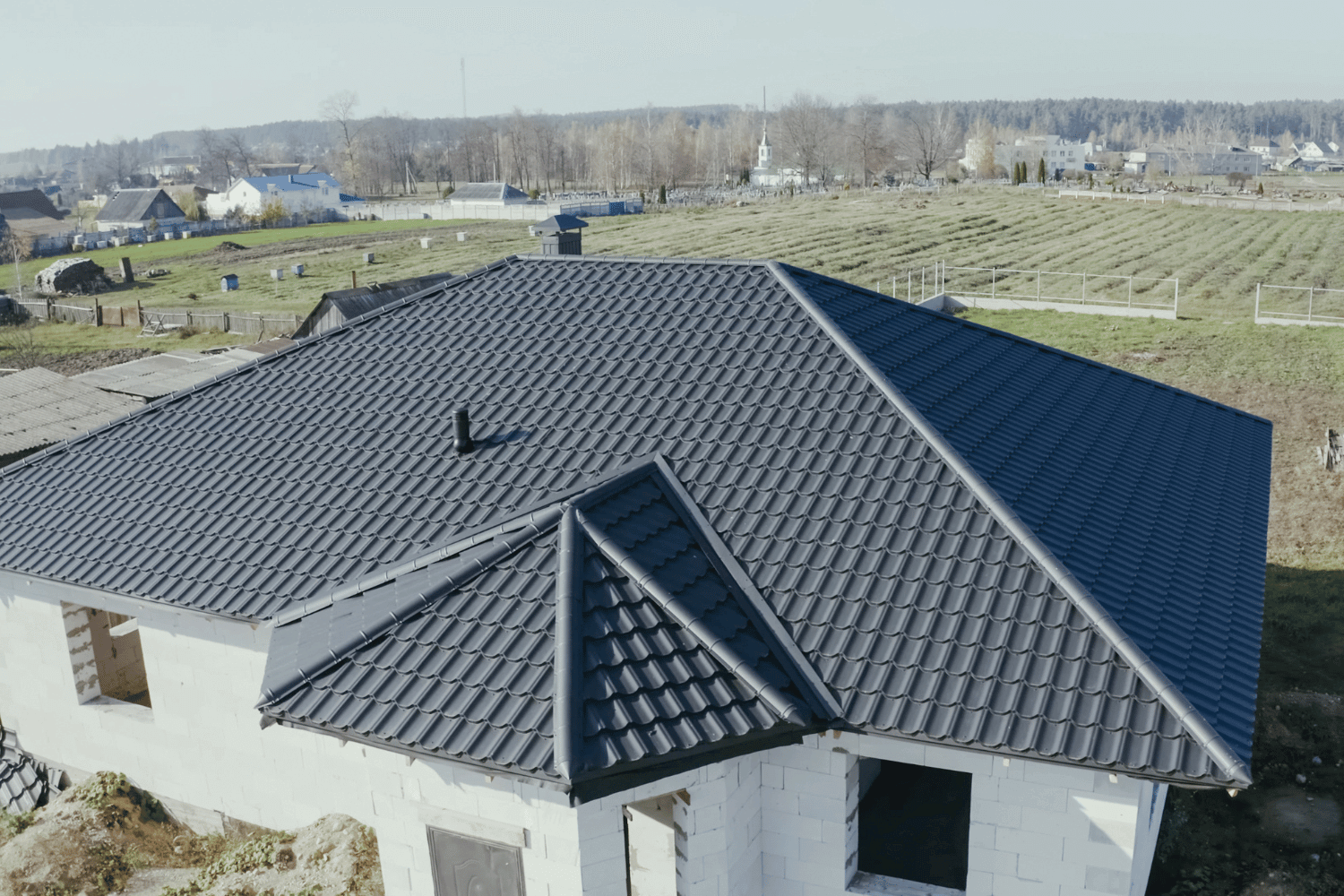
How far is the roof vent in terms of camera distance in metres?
11.3

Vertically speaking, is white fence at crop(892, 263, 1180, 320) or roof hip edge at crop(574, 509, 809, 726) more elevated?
roof hip edge at crop(574, 509, 809, 726)

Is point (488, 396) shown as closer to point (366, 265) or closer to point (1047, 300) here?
point (1047, 300)

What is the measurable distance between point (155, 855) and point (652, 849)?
24.1 ft

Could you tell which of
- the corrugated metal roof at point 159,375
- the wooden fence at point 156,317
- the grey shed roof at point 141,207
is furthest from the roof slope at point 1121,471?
the grey shed roof at point 141,207

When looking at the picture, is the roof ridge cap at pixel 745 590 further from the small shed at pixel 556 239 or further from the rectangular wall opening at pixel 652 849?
the small shed at pixel 556 239

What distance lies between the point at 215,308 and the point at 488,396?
52342 millimetres

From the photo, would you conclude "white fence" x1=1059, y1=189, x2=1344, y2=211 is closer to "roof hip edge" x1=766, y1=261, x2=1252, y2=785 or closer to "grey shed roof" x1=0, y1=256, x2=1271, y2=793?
"grey shed roof" x1=0, y1=256, x2=1271, y2=793

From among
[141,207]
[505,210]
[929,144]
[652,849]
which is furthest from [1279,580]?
[929,144]

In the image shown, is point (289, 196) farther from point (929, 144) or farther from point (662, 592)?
point (662, 592)

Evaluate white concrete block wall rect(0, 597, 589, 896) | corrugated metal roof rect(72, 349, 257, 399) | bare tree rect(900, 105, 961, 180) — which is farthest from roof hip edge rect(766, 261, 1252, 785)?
bare tree rect(900, 105, 961, 180)

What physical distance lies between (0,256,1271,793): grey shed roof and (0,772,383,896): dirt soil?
3.13 meters

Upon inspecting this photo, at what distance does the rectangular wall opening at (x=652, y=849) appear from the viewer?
29.8ft

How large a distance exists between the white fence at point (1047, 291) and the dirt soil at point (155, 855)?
123 feet

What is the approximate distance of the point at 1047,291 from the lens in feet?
159
